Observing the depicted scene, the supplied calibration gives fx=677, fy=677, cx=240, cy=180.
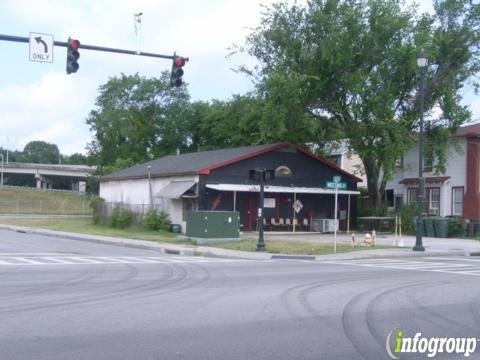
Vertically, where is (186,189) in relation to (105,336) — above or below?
Answer: above

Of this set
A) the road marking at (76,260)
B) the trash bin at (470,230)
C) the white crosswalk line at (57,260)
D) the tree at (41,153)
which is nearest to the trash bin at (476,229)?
the trash bin at (470,230)

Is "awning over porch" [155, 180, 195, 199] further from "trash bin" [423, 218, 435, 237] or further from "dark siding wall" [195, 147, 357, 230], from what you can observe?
"trash bin" [423, 218, 435, 237]

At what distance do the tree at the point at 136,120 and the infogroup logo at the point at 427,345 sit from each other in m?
59.0

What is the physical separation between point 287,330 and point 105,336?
2653 mm

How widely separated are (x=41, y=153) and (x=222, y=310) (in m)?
189

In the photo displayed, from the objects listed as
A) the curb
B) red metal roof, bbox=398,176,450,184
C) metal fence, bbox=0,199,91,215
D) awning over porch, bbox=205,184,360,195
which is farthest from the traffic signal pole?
metal fence, bbox=0,199,91,215

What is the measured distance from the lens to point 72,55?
18750 millimetres

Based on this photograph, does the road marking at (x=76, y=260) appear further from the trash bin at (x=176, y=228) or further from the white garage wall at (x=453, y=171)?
the white garage wall at (x=453, y=171)

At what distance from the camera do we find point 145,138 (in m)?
70.2

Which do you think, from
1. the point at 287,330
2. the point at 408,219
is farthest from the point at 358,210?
the point at 287,330

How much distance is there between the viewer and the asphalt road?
28.7ft

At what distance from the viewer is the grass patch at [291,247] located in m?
28.0

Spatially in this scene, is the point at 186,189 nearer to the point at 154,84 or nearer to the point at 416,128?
the point at 416,128

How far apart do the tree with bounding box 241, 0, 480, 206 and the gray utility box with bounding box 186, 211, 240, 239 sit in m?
11.7
